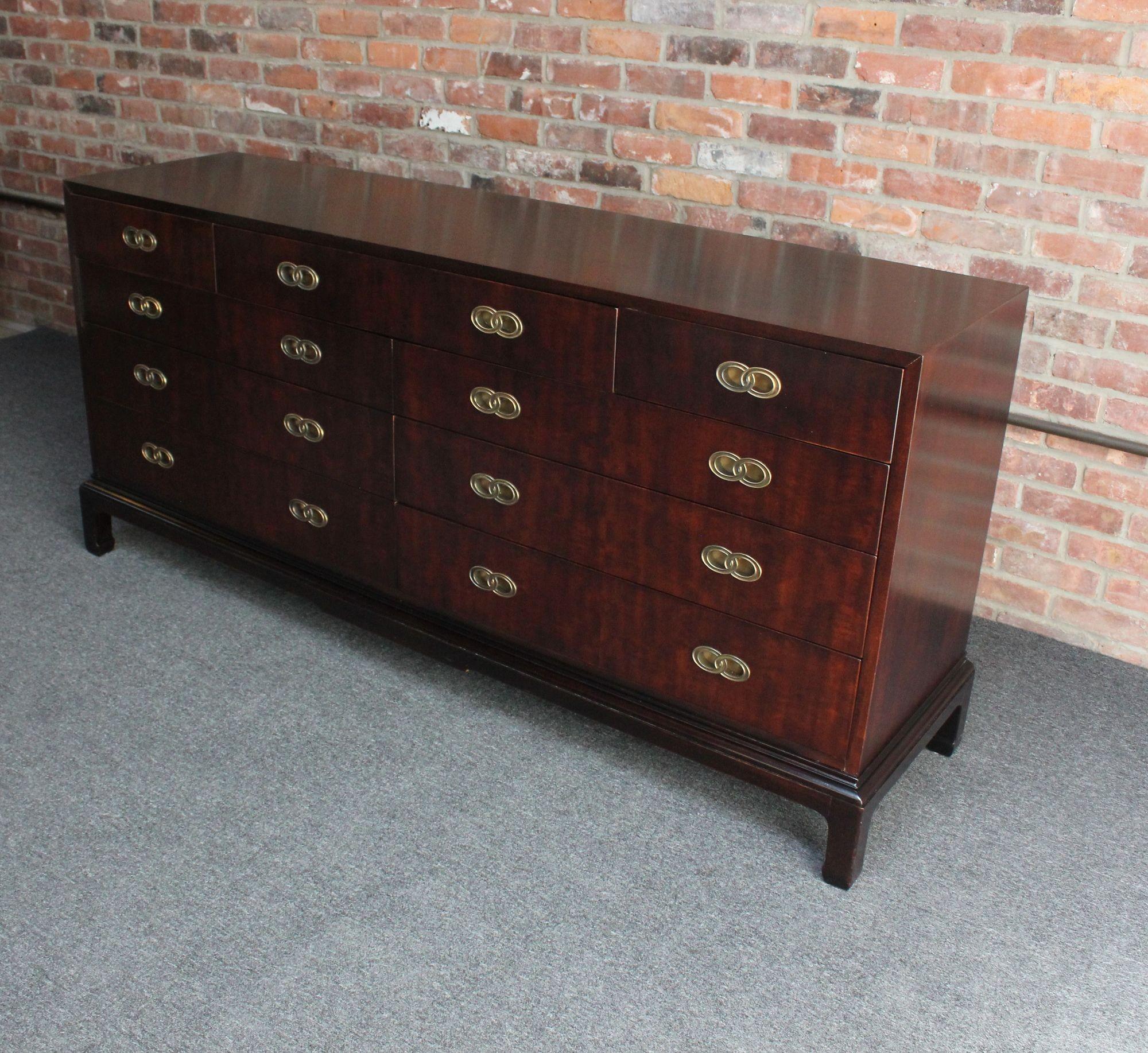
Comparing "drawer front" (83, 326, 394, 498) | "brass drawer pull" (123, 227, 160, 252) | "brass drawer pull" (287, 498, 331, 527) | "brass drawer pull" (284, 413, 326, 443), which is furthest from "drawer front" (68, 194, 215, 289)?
"brass drawer pull" (287, 498, 331, 527)

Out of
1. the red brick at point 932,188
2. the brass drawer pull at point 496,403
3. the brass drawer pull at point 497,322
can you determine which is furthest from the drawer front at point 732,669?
the red brick at point 932,188

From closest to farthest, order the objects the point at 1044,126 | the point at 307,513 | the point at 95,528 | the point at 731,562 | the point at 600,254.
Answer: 1. the point at 731,562
2. the point at 600,254
3. the point at 1044,126
4. the point at 307,513
5. the point at 95,528

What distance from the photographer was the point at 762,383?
5.97 ft

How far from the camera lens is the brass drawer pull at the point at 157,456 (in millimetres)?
2705

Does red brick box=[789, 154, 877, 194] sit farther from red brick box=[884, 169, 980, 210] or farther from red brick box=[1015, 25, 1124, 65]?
red brick box=[1015, 25, 1124, 65]

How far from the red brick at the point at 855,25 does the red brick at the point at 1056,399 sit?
721 millimetres

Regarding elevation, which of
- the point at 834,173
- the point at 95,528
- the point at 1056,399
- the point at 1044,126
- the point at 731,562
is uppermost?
the point at 1044,126

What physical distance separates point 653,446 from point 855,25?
103 cm

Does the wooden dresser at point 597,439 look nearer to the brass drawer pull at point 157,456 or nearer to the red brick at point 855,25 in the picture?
the brass drawer pull at point 157,456

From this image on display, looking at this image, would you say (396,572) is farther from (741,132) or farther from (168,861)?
(741,132)

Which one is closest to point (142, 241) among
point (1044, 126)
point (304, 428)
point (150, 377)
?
point (150, 377)

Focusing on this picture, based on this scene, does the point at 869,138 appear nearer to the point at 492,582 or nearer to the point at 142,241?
the point at 492,582

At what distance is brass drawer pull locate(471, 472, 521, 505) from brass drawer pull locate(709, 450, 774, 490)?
0.41m

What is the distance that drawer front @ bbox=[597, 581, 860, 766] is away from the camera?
6.33ft
